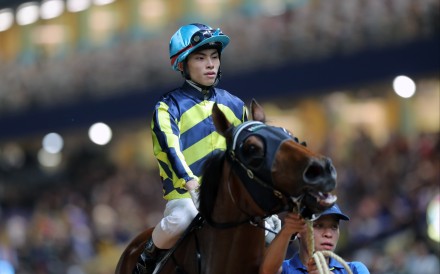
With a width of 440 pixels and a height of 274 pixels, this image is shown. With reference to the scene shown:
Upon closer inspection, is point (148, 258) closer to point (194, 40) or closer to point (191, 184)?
point (191, 184)

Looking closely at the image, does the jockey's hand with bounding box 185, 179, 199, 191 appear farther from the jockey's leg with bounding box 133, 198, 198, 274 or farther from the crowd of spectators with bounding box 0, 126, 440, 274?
the crowd of spectators with bounding box 0, 126, 440, 274

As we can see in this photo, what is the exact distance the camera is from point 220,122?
4.98 metres

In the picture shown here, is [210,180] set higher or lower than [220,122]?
lower

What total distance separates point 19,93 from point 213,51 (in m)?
17.8

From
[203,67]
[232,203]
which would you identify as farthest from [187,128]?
[232,203]

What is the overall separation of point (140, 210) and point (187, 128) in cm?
1213

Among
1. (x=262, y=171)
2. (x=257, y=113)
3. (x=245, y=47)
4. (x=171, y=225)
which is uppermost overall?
(x=257, y=113)

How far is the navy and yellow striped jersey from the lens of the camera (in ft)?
18.2

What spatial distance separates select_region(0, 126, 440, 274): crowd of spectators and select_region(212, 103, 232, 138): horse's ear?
6.59 m

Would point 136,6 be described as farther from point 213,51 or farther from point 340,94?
point 213,51

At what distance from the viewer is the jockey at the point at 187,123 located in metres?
5.48

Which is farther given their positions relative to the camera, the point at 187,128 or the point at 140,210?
the point at 140,210

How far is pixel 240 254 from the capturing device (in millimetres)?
5102

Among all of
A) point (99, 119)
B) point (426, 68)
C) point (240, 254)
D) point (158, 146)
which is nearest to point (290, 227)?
point (240, 254)
